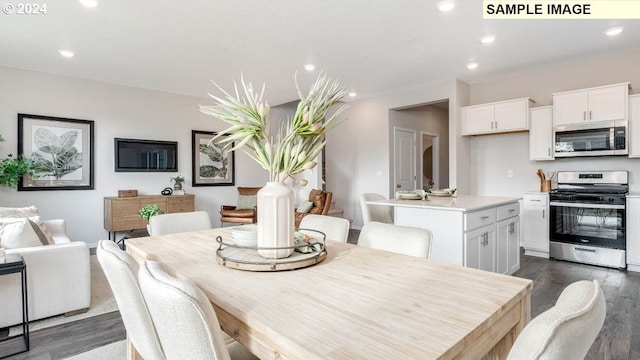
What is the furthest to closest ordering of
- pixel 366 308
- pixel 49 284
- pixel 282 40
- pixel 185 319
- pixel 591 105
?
1. pixel 591 105
2. pixel 282 40
3. pixel 49 284
4. pixel 366 308
5. pixel 185 319

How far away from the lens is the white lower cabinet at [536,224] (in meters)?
4.32

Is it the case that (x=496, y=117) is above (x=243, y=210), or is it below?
above

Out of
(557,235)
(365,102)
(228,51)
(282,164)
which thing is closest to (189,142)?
(228,51)

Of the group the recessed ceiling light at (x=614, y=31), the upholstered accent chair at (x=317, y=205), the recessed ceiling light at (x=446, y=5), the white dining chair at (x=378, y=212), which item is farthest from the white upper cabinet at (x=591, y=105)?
the upholstered accent chair at (x=317, y=205)

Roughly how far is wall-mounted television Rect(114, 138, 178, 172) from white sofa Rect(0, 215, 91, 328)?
3152 mm

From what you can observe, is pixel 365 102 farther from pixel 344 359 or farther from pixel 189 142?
pixel 344 359

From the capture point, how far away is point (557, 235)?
422 cm

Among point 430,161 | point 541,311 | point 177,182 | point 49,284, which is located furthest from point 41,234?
point 430,161

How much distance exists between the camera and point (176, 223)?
231cm

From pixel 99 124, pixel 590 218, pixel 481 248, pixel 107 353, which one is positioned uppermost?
pixel 99 124

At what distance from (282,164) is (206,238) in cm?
81

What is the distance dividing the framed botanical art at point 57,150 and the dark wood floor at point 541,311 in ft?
10.6

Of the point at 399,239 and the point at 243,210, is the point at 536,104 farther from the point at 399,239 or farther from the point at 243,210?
the point at 243,210

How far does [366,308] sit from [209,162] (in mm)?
5986
